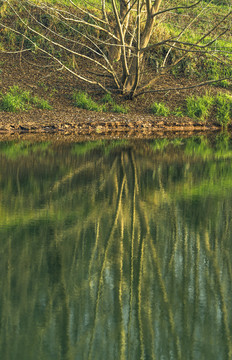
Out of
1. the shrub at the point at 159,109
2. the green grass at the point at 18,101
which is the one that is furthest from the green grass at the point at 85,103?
the shrub at the point at 159,109

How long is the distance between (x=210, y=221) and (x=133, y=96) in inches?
495

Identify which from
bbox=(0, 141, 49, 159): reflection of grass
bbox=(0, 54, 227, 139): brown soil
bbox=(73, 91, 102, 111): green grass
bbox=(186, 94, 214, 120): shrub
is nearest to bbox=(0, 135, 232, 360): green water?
bbox=(0, 141, 49, 159): reflection of grass

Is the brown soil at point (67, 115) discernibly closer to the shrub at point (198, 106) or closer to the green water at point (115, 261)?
the shrub at point (198, 106)

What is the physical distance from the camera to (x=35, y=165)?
1284 centimetres

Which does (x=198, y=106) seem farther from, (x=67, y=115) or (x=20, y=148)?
(x=20, y=148)

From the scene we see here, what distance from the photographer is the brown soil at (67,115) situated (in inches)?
714

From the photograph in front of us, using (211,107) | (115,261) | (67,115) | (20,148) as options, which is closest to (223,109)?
(211,107)

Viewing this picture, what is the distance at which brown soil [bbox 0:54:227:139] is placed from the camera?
1812 centimetres

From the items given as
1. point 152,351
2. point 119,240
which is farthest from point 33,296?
point 119,240

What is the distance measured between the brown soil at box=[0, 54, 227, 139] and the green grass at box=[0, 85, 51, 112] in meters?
0.28

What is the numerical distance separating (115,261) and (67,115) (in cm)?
1296

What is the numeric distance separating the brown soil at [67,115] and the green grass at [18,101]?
0.92 feet

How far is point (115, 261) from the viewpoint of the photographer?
6.70m

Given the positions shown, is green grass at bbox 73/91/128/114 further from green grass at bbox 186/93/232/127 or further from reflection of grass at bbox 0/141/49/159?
reflection of grass at bbox 0/141/49/159
